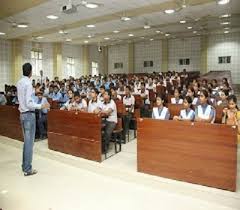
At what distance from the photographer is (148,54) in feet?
63.6

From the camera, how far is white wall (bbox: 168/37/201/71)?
17.7 meters

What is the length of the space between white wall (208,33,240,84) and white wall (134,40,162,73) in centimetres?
322

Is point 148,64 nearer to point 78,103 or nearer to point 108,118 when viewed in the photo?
point 78,103

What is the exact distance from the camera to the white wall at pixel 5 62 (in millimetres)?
14919

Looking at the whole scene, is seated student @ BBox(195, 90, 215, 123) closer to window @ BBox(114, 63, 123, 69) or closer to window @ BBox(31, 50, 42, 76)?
window @ BBox(31, 50, 42, 76)

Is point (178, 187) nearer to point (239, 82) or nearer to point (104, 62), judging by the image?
point (239, 82)

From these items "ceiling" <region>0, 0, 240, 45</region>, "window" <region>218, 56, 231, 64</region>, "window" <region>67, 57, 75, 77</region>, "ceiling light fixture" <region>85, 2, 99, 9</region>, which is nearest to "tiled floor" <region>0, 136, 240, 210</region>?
"ceiling light fixture" <region>85, 2, 99, 9</region>

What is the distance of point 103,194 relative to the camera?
3758 mm

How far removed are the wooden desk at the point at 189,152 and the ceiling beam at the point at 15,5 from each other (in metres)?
5.18

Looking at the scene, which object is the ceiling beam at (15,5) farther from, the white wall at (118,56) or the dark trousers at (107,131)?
the white wall at (118,56)

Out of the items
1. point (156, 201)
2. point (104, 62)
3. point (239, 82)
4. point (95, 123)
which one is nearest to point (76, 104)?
point (95, 123)

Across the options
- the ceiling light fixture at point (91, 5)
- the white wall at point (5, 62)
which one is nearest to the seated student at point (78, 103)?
the ceiling light fixture at point (91, 5)

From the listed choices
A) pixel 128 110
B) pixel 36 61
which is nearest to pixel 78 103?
pixel 128 110

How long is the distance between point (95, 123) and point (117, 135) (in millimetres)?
1034
